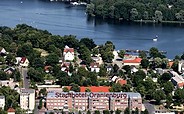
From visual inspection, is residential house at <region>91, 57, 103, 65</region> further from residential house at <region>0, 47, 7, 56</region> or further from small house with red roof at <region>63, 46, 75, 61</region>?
residential house at <region>0, 47, 7, 56</region>

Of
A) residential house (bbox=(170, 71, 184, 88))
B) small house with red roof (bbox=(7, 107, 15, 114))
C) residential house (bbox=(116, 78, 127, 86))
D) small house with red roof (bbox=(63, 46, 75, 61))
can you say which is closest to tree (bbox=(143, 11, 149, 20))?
small house with red roof (bbox=(63, 46, 75, 61))

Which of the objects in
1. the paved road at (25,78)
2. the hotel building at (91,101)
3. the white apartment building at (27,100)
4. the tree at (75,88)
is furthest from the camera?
the paved road at (25,78)

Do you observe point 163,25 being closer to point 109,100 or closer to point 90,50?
point 90,50

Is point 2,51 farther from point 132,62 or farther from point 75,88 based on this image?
point 75,88

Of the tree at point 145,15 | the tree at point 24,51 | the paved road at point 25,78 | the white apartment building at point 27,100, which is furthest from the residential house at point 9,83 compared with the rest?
the tree at point 145,15

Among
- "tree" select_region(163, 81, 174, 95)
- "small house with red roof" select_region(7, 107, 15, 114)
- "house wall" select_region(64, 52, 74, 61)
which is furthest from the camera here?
"house wall" select_region(64, 52, 74, 61)

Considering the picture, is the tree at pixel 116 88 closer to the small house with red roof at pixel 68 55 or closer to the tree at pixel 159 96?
the tree at pixel 159 96
